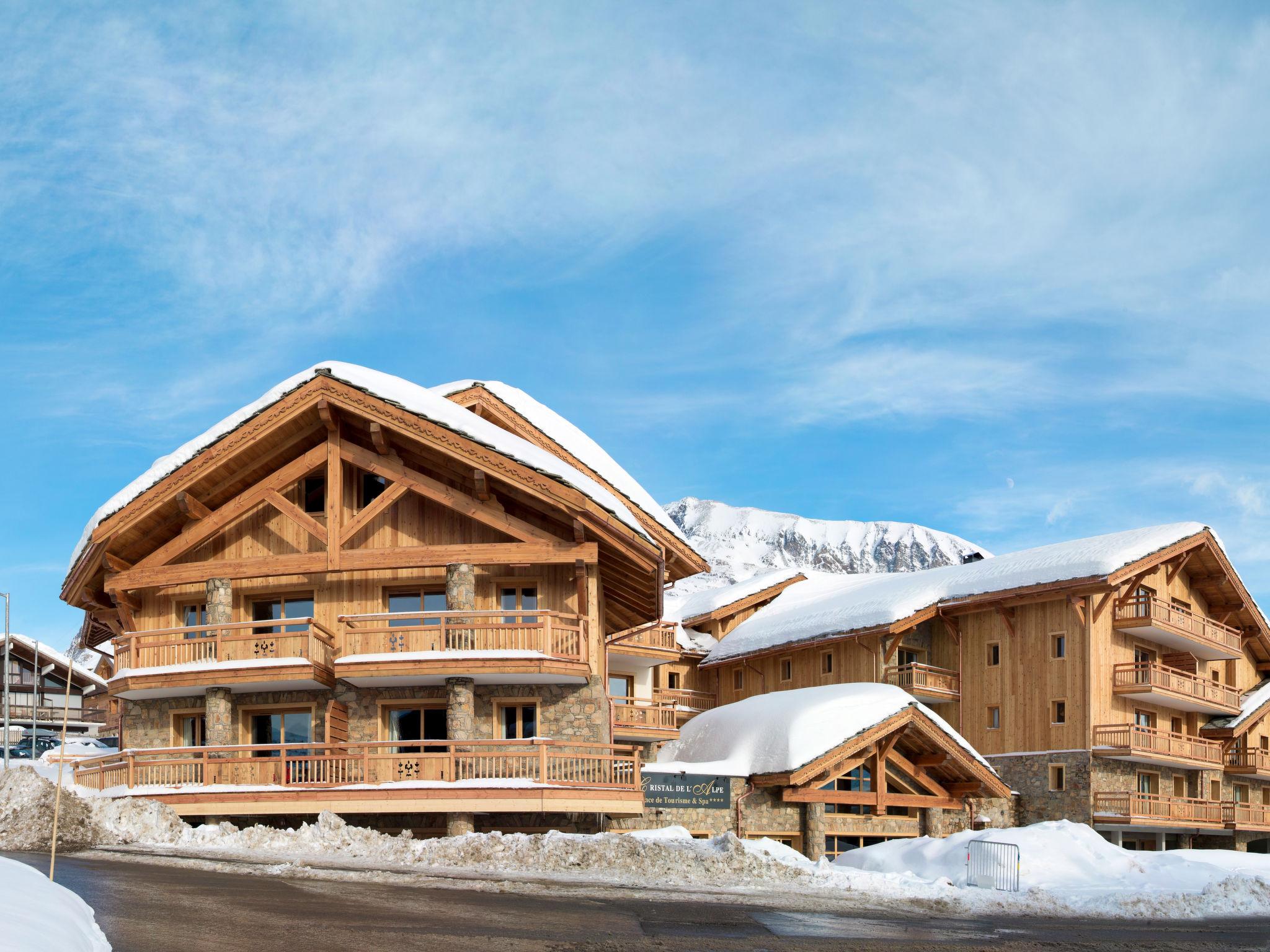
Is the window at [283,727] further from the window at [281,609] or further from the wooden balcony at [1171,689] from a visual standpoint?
the wooden balcony at [1171,689]

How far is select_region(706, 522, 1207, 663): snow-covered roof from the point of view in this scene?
40312 millimetres

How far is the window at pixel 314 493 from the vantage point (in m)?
29.1

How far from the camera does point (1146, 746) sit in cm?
3956

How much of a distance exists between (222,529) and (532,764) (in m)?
9.31

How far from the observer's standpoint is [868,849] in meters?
26.9

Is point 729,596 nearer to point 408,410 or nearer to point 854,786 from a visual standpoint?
point 854,786

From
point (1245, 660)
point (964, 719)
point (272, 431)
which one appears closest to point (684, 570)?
point (272, 431)

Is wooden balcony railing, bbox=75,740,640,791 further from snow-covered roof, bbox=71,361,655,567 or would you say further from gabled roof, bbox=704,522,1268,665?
gabled roof, bbox=704,522,1268,665

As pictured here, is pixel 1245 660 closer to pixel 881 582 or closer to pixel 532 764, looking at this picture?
pixel 881 582

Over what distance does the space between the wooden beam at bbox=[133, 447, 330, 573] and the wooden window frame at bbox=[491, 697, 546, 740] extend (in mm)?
6624

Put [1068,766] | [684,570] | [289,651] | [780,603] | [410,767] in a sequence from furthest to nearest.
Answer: [780,603], [1068,766], [684,570], [289,651], [410,767]

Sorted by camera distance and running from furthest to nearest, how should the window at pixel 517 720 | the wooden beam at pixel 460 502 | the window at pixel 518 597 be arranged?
the window at pixel 518 597
the wooden beam at pixel 460 502
the window at pixel 517 720

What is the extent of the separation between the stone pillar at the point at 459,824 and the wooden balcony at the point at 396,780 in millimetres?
514

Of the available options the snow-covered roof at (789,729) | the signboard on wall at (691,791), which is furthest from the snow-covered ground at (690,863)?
the snow-covered roof at (789,729)
